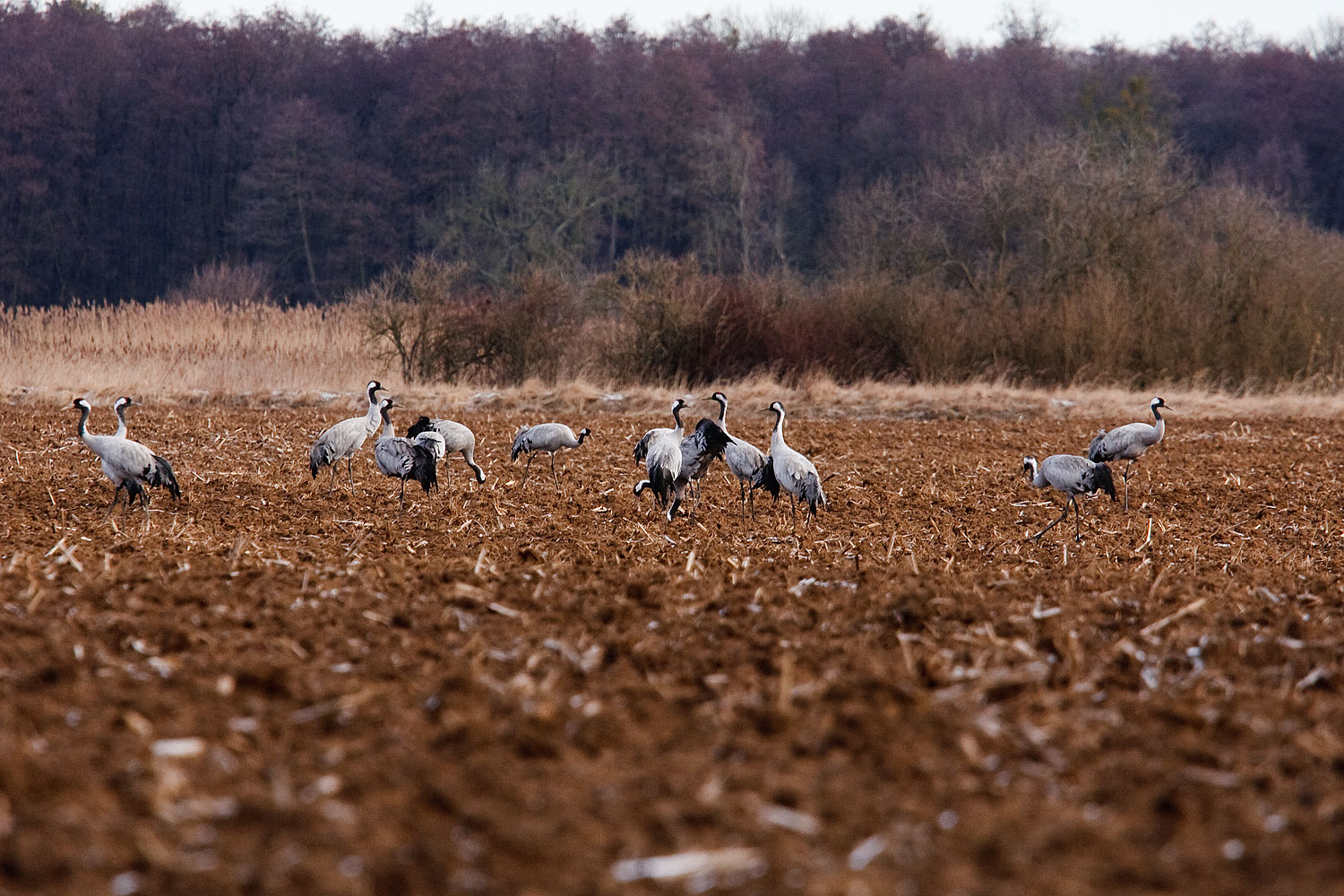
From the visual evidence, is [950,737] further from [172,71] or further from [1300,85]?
[1300,85]

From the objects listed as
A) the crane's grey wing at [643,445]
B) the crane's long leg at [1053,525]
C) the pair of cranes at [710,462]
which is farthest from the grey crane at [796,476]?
the crane's grey wing at [643,445]

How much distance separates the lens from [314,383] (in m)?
22.3

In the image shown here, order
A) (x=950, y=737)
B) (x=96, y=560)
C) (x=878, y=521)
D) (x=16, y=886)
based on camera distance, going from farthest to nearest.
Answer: (x=878, y=521) < (x=96, y=560) < (x=950, y=737) < (x=16, y=886)

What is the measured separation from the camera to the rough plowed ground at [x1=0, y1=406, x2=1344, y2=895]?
2.82 m

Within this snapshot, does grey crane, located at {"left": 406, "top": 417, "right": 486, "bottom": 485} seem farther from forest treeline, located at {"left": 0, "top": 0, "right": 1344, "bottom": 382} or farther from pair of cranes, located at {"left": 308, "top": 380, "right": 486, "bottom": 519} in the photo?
forest treeline, located at {"left": 0, "top": 0, "right": 1344, "bottom": 382}

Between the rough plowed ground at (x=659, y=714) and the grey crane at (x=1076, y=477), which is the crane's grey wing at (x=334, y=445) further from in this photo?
the grey crane at (x=1076, y=477)

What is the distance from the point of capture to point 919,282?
2634 cm

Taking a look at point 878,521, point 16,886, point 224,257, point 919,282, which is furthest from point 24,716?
point 224,257

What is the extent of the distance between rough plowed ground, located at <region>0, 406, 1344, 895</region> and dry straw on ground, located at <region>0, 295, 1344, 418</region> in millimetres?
12498

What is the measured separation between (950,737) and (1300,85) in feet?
193

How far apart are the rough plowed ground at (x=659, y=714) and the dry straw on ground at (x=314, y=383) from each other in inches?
492

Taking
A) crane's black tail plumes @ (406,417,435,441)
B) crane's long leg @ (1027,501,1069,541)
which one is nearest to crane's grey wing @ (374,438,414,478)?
crane's black tail plumes @ (406,417,435,441)

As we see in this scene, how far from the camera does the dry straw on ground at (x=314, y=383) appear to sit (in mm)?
20344

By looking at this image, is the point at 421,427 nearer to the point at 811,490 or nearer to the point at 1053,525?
the point at 811,490
